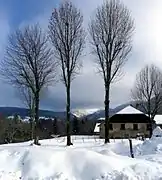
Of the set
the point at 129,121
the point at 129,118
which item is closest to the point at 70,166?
the point at 129,121

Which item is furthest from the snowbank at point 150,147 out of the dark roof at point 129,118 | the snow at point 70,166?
the dark roof at point 129,118

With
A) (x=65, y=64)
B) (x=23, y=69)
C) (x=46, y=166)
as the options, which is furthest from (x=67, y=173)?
(x=23, y=69)

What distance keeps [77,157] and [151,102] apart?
173 feet

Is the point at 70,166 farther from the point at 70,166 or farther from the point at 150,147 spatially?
the point at 150,147

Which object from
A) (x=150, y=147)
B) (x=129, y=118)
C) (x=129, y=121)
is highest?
(x=129, y=118)

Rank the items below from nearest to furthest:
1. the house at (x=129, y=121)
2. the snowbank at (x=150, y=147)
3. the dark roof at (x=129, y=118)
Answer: the snowbank at (x=150, y=147) < the house at (x=129, y=121) < the dark roof at (x=129, y=118)

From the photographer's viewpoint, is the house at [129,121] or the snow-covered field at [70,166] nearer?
the snow-covered field at [70,166]

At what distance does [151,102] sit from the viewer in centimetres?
6303

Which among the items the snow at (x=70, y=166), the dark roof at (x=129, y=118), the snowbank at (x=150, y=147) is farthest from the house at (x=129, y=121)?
the snow at (x=70, y=166)

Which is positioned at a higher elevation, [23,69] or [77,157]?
[23,69]

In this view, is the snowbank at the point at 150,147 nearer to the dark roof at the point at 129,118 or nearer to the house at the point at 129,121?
the house at the point at 129,121

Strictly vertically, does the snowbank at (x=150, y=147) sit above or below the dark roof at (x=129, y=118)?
below

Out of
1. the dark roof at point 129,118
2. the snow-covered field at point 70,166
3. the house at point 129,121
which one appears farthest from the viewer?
the dark roof at point 129,118

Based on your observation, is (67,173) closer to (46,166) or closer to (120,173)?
(46,166)
